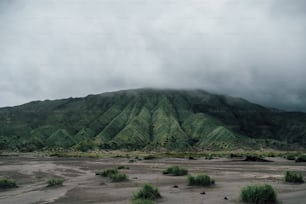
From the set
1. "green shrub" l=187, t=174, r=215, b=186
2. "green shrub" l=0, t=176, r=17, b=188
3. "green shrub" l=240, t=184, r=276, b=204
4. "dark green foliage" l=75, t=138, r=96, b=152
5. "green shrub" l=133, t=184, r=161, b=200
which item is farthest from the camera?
"dark green foliage" l=75, t=138, r=96, b=152

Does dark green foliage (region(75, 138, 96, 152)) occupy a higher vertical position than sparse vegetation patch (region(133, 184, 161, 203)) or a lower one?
lower

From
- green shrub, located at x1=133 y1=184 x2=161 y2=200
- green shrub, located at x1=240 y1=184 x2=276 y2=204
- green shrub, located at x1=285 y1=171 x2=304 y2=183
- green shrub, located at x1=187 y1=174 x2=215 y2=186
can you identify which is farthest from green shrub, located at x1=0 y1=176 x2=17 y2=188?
green shrub, located at x1=285 y1=171 x2=304 y2=183

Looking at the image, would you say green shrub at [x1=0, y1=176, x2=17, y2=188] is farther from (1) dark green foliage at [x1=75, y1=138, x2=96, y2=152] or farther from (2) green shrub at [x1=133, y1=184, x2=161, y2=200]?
(1) dark green foliage at [x1=75, y1=138, x2=96, y2=152]

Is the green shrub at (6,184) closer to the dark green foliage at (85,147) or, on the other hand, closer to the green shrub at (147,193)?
the green shrub at (147,193)

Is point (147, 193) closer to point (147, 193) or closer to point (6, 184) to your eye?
point (147, 193)

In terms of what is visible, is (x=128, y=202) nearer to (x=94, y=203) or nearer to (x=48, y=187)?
(x=94, y=203)

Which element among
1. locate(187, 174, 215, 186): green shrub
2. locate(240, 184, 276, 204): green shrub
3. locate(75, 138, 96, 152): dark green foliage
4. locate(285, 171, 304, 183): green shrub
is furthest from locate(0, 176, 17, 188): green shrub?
locate(75, 138, 96, 152): dark green foliage

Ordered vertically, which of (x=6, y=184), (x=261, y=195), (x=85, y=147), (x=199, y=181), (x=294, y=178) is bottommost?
(x=85, y=147)

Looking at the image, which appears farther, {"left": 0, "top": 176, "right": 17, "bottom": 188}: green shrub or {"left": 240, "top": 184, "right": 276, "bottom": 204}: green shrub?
{"left": 0, "top": 176, "right": 17, "bottom": 188}: green shrub

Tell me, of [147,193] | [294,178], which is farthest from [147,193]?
[294,178]

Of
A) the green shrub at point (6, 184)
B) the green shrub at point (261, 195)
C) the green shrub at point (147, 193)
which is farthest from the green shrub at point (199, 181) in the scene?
the green shrub at point (6, 184)

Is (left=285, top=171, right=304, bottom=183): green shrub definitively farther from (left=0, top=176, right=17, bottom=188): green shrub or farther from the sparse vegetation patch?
(left=0, top=176, right=17, bottom=188): green shrub

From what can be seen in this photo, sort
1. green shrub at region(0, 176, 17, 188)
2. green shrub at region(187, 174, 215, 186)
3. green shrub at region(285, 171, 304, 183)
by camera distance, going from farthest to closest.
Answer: green shrub at region(0, 176, 17, 188) → green shrub at region(285, 171, 304, 183) → green shrub at region(187, 174, 215, 186)

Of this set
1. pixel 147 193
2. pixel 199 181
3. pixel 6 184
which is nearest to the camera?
pixel 147 193
